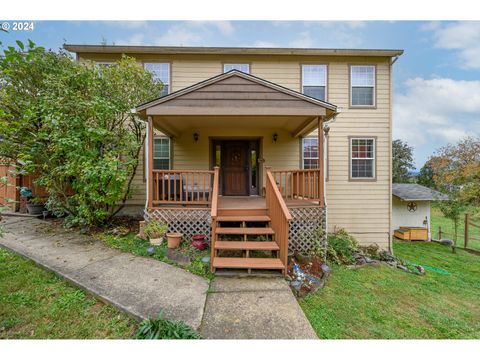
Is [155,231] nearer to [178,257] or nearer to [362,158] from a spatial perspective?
[178,257]

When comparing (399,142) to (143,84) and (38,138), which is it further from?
(38,138)

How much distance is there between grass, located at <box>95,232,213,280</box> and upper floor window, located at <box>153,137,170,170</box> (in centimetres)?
283

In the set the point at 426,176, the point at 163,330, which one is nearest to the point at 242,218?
the point at 163,330

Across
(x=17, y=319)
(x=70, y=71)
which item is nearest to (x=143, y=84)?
(x=70, y=71)

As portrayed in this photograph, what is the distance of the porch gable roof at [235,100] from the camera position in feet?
16.2

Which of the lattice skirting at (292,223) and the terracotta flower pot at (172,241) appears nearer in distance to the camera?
the terracotta flower pot at (172,241)

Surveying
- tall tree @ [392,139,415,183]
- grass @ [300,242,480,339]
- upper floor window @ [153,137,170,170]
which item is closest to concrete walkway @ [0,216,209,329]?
grass @ [300,242,480,339]

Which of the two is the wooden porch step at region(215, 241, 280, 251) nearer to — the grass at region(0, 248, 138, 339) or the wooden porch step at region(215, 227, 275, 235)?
the wooden porch step at region(215, 227, 275, 235)

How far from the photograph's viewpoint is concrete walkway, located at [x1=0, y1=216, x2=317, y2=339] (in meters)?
2.52

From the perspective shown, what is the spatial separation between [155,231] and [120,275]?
4.45 feet

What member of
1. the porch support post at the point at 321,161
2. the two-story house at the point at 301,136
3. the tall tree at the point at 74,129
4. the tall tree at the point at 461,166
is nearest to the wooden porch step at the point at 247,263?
the porch support post at the point at 321,161

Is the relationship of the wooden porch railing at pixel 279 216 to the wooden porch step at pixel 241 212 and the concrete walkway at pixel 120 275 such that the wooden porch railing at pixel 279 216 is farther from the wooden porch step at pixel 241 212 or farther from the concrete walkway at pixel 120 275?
the concrete walkway at pixel 120 275

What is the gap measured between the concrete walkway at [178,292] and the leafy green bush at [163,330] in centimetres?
15

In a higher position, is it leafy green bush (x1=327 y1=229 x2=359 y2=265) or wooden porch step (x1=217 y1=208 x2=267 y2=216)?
wooden porch step (x1=217 y1=208 x2=267 y2=216)
